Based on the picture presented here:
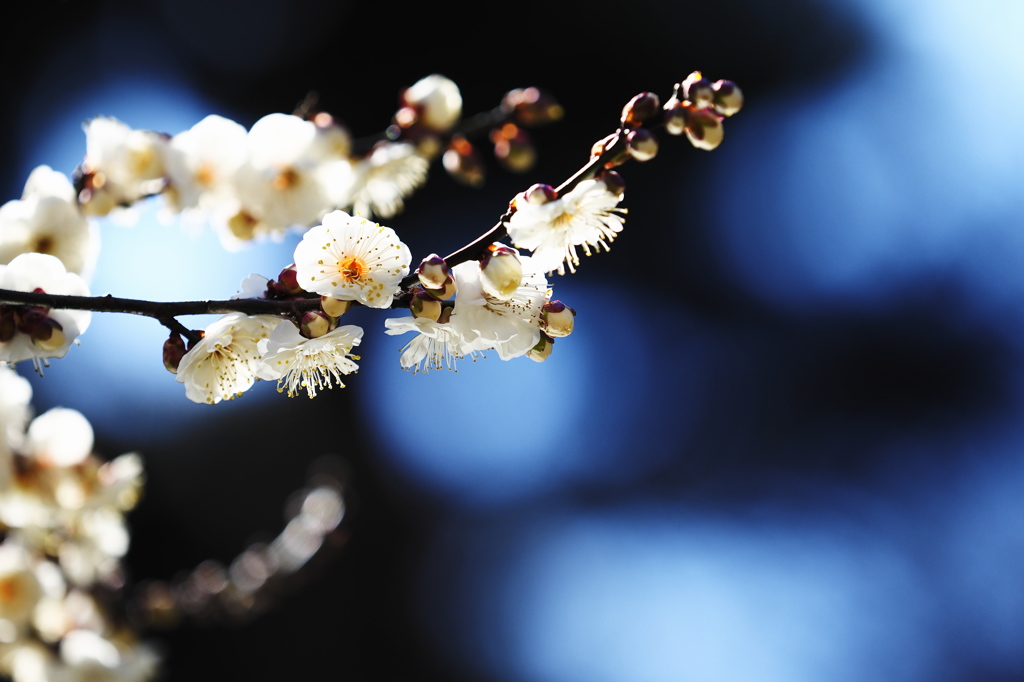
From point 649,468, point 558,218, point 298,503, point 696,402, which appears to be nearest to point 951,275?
point 696,402

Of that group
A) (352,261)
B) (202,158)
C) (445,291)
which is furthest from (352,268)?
(202,158)

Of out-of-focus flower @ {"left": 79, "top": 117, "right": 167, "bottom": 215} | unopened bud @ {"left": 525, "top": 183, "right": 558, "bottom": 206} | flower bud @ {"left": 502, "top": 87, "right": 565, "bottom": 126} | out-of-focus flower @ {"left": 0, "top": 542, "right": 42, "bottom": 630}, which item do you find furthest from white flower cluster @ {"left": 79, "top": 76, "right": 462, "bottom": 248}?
out-of-focus flower @ {"left": 0, "top": 542, "right": 42, "bottom": 630}

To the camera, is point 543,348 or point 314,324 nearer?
point 314,324

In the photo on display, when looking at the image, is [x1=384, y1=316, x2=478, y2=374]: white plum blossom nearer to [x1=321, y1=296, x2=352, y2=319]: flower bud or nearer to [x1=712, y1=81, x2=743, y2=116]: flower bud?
[x1=321, y1=296, x2=352, y2=319]: flower bud

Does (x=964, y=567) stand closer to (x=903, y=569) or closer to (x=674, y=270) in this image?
(x=903, y=569)

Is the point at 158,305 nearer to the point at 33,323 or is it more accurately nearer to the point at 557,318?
the point at 33,323

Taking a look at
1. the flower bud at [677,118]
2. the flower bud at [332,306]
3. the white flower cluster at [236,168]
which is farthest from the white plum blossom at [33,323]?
→ the flower bud at [677,118]
